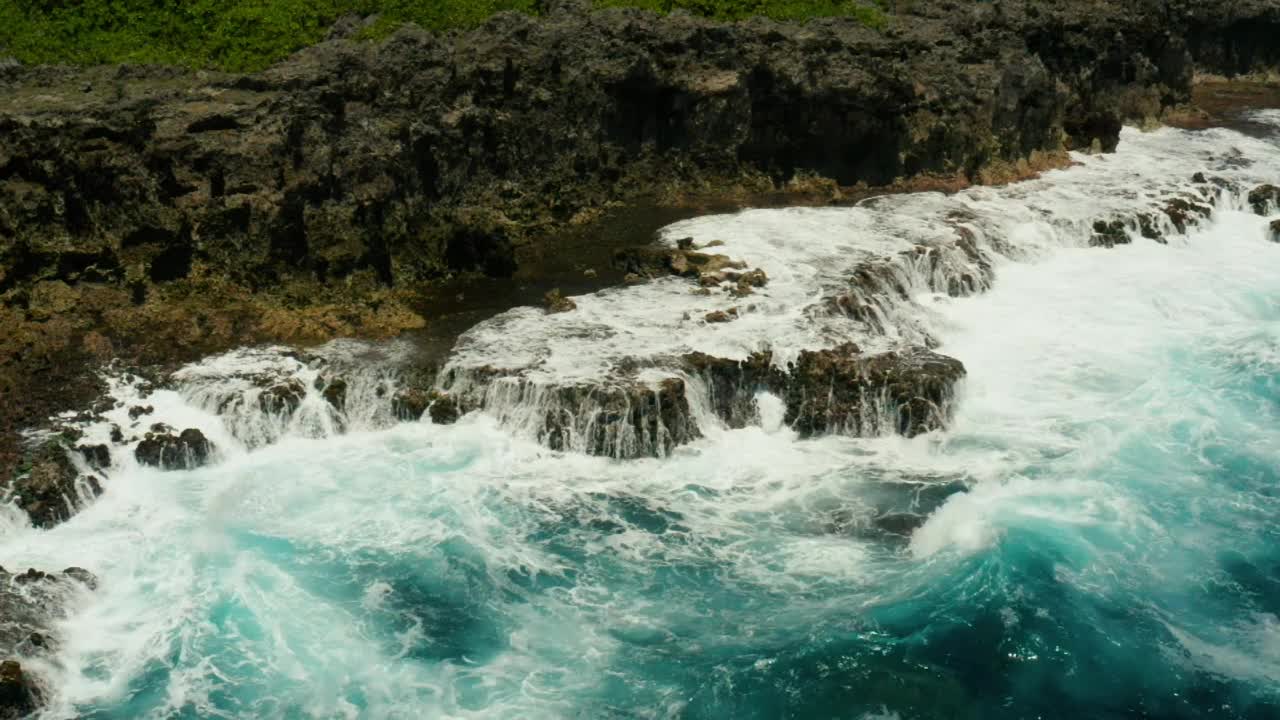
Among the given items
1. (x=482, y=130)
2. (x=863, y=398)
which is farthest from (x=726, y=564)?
(x=482, y=130)

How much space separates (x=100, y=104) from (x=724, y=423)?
16737 mm

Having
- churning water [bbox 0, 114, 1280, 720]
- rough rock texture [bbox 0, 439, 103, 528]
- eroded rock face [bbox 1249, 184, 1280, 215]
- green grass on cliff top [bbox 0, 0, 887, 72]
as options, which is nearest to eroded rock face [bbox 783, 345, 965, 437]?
churning water [bbox 0, 114, 1280, 720]

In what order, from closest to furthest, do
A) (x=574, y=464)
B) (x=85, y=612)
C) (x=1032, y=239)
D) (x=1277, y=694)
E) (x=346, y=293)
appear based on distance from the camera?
(x=1277, y=694)
(x=85, y=612)
(x=574, y=464)
(x=346, y=293)
(x=1032, y=239)

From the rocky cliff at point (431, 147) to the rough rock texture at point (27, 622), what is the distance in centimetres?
425

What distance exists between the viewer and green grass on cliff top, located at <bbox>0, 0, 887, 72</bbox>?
108 ft

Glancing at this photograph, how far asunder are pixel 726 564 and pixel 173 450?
36.0 feet

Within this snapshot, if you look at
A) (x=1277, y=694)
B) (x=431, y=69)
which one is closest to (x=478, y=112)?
(x=431, y=69)

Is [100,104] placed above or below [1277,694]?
above

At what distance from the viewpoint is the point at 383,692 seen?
17.9m

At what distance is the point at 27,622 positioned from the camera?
18.6 metres

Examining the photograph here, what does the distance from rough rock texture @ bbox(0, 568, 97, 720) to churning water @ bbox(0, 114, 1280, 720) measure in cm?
34

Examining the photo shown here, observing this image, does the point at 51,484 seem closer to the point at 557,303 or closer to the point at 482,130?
the point at 557,303

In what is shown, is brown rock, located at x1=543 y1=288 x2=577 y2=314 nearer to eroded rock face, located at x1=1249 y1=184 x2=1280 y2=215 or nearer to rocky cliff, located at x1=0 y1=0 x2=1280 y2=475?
→ rocky cliff, located at x1=0 y1=0 x2=1280 y2=475

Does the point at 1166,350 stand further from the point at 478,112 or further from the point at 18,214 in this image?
the point at 18,214
